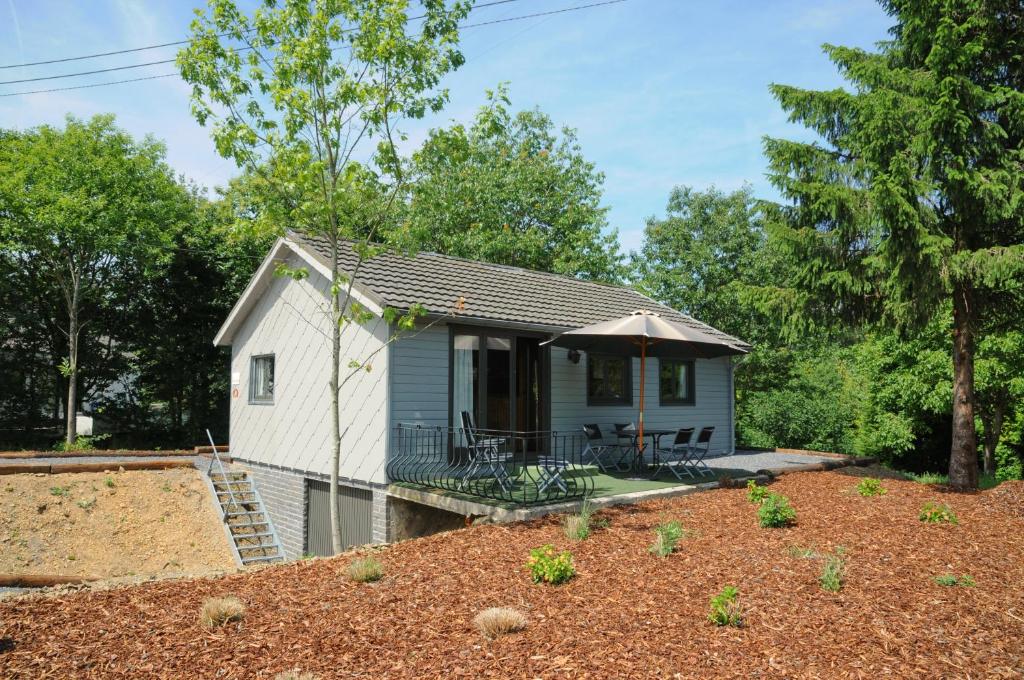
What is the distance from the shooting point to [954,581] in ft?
18.7

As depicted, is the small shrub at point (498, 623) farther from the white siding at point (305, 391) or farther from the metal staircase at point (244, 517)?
the metal staircase at point (244, 517)

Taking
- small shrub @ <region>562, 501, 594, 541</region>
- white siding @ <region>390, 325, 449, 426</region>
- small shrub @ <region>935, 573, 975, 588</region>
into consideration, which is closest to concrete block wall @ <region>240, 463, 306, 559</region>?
white siding @ <region>390, 325, 449, 426</region>

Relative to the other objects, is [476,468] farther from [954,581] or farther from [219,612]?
[954,581]

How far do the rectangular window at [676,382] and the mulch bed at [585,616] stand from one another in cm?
783

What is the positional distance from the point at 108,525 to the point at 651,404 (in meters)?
11.2

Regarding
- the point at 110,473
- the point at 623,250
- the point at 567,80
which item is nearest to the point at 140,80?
the point at 110,473

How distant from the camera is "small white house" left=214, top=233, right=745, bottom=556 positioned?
10547 millimetres

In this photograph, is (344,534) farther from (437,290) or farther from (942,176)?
(942,176)

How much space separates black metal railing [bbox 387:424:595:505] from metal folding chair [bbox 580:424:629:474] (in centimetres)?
38

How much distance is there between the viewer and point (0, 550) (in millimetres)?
10961

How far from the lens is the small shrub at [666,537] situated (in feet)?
21.1

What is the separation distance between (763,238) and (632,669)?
24.0m

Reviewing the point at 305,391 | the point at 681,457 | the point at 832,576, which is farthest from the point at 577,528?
the point at 305,391

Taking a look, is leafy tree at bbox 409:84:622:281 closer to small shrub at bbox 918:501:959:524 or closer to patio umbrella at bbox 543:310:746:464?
patio umbrella at bbox 543:310:746:464
